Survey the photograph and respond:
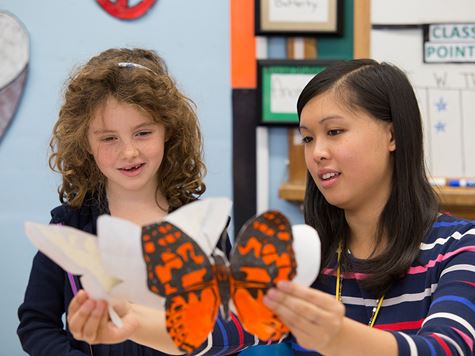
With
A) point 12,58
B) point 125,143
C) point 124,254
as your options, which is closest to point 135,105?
point 125,143

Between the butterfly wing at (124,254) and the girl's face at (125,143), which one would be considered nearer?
the butterfly wing at (124,254)

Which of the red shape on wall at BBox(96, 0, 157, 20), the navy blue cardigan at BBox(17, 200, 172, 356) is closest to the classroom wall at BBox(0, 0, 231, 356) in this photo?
the red shape on wall at BBox(96, 0, 157, 20)

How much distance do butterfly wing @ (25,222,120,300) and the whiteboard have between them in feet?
4.31

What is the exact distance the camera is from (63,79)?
1.94 meters

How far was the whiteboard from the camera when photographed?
1708 millimetres

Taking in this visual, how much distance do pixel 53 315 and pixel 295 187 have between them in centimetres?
93

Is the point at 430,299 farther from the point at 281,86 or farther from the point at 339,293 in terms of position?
the point at 281,86

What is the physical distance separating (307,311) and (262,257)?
A: 0.07 metres

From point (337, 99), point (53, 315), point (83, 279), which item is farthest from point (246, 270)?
point (53, 315)

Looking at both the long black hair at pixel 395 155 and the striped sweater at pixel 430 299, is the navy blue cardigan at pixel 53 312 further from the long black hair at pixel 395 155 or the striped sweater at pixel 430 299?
the long black hair at pixel 395 155

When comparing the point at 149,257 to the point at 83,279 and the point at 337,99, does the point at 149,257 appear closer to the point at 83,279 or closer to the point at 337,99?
the point at 83,279

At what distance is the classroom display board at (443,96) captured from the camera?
1.71 m

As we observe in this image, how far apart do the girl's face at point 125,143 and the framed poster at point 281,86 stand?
2.83 feet

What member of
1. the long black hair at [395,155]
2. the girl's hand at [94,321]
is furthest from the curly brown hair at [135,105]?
the girl's hand at [94,321]
